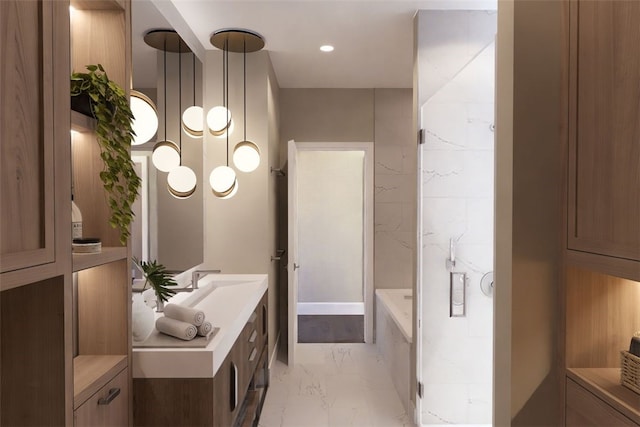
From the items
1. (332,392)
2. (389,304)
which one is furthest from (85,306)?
(389,304)

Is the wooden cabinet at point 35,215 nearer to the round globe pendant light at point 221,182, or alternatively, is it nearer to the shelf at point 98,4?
the shelf at point 98,4

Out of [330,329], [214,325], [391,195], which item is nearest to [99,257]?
[214,325]

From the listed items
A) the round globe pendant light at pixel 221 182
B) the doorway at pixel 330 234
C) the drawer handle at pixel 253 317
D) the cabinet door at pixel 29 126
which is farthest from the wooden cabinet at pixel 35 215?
the doorway at pixel 330 234

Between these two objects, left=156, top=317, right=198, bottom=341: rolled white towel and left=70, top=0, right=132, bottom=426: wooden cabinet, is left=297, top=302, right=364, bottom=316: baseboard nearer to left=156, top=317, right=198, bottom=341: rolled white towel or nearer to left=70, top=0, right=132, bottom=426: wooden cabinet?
left=156, top=317, right=198, bottom=341: rolled white towel

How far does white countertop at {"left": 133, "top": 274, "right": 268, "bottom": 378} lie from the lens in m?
1.64

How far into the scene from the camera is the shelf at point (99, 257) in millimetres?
1200

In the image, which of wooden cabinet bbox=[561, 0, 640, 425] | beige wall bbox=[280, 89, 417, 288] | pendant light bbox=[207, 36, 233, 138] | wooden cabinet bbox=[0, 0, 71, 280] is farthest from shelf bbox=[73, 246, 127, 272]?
beige wall bbox=[280, 89, 417, 288]

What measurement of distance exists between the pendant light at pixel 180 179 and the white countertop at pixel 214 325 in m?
0.63

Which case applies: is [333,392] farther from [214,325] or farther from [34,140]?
[34,140]

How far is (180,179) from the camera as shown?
2.70 m

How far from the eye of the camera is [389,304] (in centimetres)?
398

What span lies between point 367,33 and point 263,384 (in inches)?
106

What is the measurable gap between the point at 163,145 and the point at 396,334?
88.3 inches

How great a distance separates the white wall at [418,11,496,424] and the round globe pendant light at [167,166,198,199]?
149 centimetres
